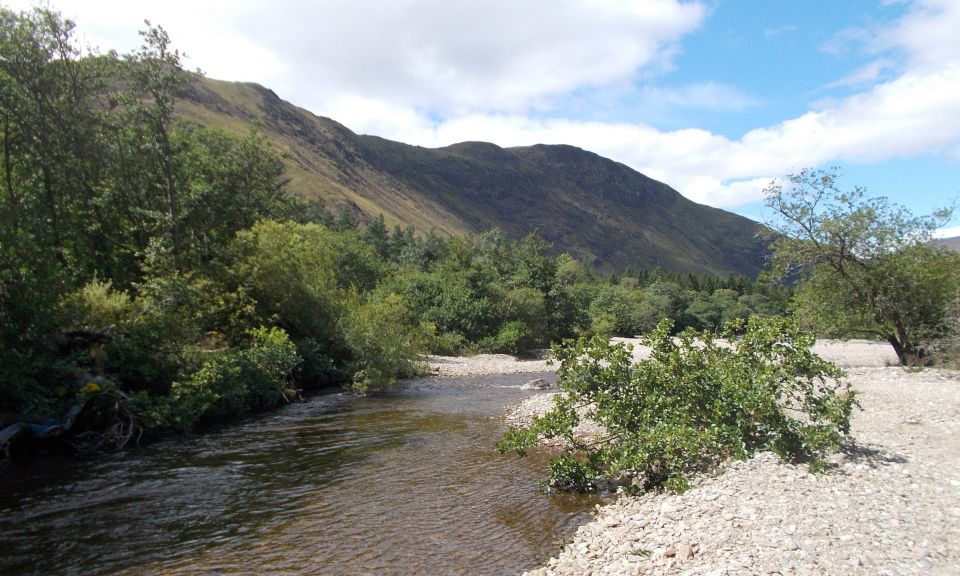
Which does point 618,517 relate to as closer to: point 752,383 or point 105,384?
point 752,383

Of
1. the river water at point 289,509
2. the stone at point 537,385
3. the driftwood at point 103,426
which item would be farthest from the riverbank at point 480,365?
the driftwood at point 103,426

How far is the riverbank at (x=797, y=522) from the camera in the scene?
7.68 m

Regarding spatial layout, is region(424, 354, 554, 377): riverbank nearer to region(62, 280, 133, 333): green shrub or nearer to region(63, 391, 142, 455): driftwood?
region(62, 280, 133, 333): green shrub

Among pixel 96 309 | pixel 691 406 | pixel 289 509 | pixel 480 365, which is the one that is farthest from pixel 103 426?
pixel 480 365

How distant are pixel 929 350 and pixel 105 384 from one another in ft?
113

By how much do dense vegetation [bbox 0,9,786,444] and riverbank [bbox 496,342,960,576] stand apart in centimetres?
1638

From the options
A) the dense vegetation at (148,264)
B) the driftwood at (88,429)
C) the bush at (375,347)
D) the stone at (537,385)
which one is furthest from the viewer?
the stone at (537,385)

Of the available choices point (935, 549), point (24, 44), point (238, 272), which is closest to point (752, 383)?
point (935, 549)

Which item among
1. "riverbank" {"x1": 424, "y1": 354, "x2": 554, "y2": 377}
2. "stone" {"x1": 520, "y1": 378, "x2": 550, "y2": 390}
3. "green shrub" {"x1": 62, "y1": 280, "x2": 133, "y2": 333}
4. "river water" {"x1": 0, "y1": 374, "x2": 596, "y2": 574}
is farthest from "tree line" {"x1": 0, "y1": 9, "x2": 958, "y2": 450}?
"stone" {"x1": 520, "y1": 378, "x2": 550, "y2": 390}

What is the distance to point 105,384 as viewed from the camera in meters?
17.9

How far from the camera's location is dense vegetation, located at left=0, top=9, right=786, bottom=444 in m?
17.8

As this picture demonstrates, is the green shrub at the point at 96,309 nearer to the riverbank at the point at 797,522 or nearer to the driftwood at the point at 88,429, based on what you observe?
the driftwood at the point at 88,429

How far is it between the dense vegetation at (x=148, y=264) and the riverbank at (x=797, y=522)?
16382 millimetres

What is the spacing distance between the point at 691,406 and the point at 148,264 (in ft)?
89.1
